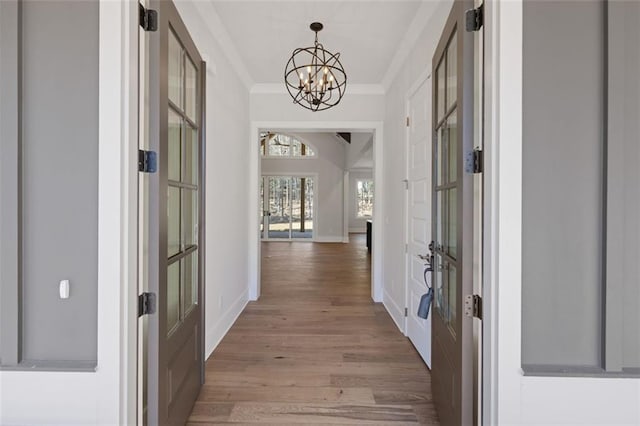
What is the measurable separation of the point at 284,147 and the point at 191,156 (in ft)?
31.2

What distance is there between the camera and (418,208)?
9.43 feet

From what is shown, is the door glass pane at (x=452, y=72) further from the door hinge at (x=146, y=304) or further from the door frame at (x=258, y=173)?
the door frame at (x=258, y=173)

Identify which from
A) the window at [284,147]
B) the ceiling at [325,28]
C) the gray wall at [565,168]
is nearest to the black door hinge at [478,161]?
the gray wall at [565,168]

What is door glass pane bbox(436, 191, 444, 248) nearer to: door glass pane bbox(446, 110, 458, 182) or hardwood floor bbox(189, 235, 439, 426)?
door glass pane bbox(446, 110, 458, 182)

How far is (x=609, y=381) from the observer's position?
3.91 ft

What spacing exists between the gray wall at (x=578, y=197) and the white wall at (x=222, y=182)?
216 centimetres

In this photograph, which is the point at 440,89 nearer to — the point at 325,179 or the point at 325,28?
the point at 325,28

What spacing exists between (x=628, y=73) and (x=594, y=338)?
3.17 feet

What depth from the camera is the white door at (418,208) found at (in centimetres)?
262

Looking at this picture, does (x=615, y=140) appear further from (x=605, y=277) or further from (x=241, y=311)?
(x=241, y=311)

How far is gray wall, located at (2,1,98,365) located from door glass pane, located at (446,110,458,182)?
1.53 m

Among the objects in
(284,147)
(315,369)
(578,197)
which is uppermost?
(284,147)

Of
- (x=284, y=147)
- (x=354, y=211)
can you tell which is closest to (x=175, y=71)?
(x=284, y=147)

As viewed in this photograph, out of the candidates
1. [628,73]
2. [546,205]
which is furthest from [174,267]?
[628,73]
